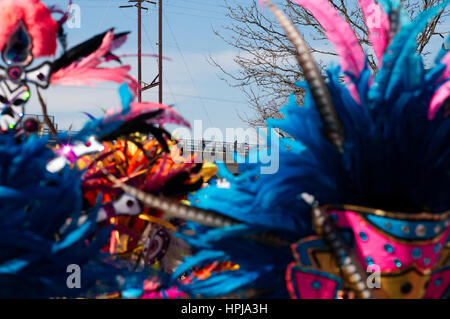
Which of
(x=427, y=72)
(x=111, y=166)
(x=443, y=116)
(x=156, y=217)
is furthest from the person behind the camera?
(x=111, y=166)

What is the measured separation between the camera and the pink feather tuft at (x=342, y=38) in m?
1.85

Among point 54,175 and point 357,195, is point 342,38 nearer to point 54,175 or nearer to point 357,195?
point 357,195

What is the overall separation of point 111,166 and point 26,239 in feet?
3.47

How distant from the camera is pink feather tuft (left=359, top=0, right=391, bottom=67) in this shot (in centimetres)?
193

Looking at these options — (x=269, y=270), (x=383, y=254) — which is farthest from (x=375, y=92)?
(x=269, y=270)

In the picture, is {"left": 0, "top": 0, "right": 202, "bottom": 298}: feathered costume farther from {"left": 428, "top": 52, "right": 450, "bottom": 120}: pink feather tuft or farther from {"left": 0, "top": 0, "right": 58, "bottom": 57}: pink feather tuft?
{"left": 428, "top": 52, "right": 450, "bottom": 120}: pink feather tuft

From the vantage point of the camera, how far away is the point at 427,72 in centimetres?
180

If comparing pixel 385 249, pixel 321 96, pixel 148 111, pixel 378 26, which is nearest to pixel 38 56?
pixel 148 111

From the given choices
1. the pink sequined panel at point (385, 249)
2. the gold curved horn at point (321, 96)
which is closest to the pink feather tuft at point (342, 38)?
the gold curved horn at point (321, 96)

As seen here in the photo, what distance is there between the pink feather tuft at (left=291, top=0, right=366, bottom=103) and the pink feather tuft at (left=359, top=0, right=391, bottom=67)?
10 cm

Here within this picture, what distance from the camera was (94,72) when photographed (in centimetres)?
215

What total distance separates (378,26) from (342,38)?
0.53 feet
